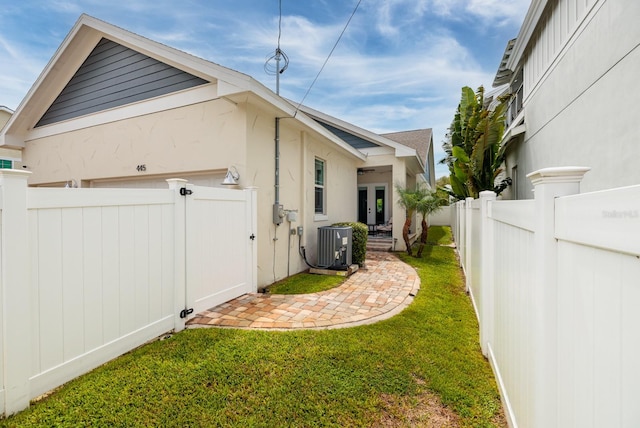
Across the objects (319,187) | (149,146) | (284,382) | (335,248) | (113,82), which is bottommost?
Result: (284,382)

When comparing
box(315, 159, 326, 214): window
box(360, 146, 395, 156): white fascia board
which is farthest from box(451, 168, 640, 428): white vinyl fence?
box(360, 146, 395, 156): white fascia board

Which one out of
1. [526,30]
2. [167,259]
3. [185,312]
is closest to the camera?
[167,259]

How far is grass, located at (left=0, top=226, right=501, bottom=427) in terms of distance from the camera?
237cm

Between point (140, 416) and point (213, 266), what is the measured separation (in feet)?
8.42

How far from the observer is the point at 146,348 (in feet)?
11.3

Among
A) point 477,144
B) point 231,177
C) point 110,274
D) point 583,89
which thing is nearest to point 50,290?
point 110,274

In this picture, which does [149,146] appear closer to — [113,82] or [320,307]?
[113,82]

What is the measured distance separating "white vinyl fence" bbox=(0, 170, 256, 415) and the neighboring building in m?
5.93

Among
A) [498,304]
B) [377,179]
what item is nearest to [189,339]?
[498,304]

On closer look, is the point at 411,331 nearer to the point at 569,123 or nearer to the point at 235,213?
the point at 235,213

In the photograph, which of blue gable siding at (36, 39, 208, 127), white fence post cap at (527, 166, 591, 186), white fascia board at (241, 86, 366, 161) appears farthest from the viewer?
blue gable siding at (36, 39, 208, 127)

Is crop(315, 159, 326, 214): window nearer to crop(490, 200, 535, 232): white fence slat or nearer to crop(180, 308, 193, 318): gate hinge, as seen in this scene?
crop(180, 308, 193, 318): gate hinge

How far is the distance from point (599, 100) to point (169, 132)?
26.8 feet

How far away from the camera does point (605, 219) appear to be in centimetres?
92
